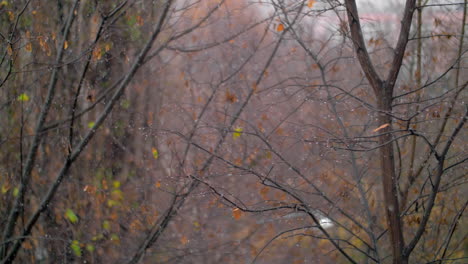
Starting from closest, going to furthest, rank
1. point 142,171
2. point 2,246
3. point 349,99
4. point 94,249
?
point 349,99 < point 2,246 < point 94,249 < point 142,171

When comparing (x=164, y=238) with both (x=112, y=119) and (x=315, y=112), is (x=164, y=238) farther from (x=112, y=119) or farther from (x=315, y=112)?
(x=315, y=112)

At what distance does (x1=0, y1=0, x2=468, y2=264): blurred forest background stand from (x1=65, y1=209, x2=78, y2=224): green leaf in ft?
0.04

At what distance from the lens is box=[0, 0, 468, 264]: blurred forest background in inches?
193

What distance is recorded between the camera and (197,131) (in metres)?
5.55

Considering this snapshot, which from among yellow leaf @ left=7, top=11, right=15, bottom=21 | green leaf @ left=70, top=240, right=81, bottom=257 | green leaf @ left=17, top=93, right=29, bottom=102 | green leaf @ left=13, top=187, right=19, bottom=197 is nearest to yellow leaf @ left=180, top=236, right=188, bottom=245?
green leaf @ left=70, top=240, right=81, bottom=257

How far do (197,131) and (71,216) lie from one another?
164 cm

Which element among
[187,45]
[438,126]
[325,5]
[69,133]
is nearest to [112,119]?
[69,133]

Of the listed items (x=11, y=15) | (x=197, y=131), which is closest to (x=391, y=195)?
(x=197, y=131)

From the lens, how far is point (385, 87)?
12.4 ft

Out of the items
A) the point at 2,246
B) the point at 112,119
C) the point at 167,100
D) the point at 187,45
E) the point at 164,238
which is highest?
the point at 187,45

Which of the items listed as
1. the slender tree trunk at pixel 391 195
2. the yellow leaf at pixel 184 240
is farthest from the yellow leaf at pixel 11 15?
the slender tree trunk at pixel 391 195

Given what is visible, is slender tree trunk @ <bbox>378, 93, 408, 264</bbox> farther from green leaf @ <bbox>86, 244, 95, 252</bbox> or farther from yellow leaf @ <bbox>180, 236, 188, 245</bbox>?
green leaf @ <bbox>86, 244, 95, 252</bbox>

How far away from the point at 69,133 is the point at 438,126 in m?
3.45

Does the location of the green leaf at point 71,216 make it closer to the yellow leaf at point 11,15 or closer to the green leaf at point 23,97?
the green leaf at point 23,97
